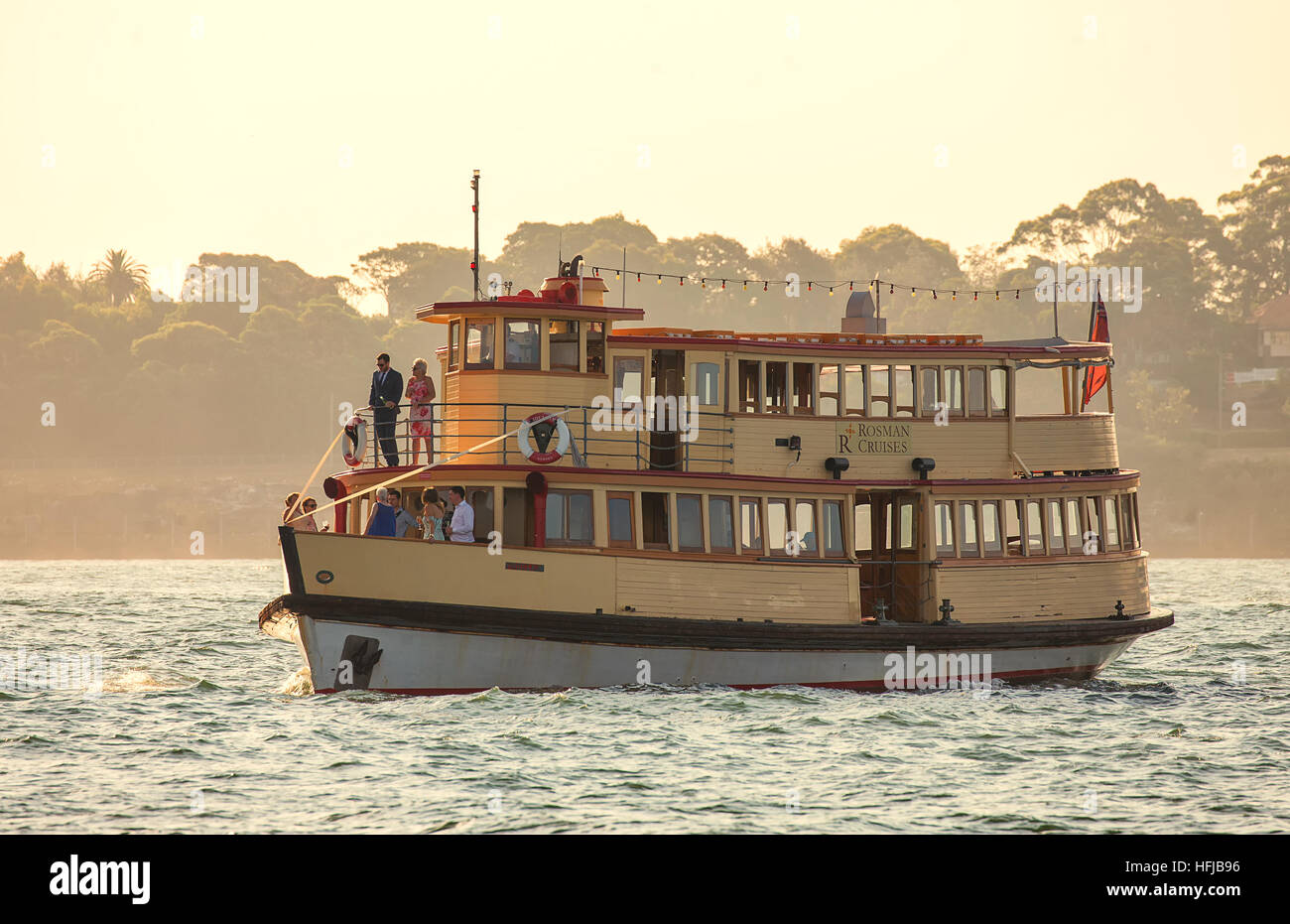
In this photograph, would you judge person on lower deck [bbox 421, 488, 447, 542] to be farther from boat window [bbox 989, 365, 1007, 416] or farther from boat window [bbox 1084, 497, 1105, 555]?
boat window [bbox 1084, 497, 1105, 555]

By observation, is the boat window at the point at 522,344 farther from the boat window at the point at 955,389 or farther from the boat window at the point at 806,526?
the boat window at the point at 955,389

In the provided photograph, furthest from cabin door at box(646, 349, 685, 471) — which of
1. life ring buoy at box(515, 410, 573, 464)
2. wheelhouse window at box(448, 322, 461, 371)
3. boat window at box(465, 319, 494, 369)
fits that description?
wheelhouse window at box(448, 322, 461, 371)

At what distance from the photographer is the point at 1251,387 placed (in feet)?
330

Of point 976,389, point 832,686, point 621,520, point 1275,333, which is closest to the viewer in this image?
point 621,520

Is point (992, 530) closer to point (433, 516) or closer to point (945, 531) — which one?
point (945, 531)

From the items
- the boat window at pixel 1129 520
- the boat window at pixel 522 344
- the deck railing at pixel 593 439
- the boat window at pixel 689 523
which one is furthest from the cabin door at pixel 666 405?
the boat window at pixel 1129 520

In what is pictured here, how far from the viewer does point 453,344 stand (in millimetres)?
23109

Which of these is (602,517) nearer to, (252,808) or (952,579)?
(952,579)

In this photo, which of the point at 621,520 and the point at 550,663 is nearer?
the point at 550,663

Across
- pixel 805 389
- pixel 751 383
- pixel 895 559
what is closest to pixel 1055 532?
pixel 895 559

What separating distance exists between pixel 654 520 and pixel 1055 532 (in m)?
6.76

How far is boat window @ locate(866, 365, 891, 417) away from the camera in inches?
920

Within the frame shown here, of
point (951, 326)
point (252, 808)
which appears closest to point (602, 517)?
point (252, 808)
